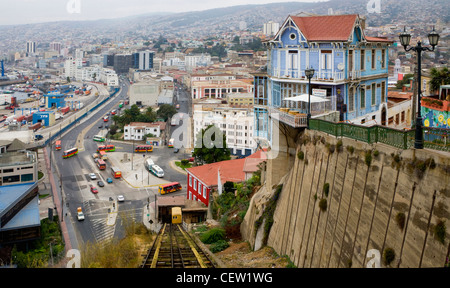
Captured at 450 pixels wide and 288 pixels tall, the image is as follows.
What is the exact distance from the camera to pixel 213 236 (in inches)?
630

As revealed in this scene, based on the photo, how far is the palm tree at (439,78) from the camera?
47.1 feet

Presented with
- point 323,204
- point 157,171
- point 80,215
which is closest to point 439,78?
point 323,204

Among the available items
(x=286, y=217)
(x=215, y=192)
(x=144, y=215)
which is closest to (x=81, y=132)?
(x=144, y=215)

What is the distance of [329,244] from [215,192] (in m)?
16.2

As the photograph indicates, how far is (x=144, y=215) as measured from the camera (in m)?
27.6

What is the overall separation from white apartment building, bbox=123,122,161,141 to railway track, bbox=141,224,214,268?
3728 centimetres

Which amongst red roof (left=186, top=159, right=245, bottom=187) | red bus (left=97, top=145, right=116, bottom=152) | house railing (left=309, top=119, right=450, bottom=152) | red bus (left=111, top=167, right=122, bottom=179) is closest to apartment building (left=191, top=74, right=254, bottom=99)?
red bus (left=97, top=145, right=116, bottom=152)

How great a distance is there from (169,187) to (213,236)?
1770 centimetres

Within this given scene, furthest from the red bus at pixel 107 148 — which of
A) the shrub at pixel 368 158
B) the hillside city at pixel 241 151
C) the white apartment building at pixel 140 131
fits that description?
the shrub at pixel 368 158

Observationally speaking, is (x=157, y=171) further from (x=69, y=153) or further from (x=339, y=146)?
(x=339, y=146)

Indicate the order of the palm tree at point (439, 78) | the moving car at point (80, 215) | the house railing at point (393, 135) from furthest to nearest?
1. the moving car at point (80, 215)
2. the palm tree at point (439, 78)
3. the house railing at point (393, 135)

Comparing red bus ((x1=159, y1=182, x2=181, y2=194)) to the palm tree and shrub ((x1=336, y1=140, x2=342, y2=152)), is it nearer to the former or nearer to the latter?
the palm tree

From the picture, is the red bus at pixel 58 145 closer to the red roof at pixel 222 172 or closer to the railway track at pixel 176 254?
the red roof at pixel 222 172

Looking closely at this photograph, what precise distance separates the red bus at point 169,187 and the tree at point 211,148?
546 centimetres
